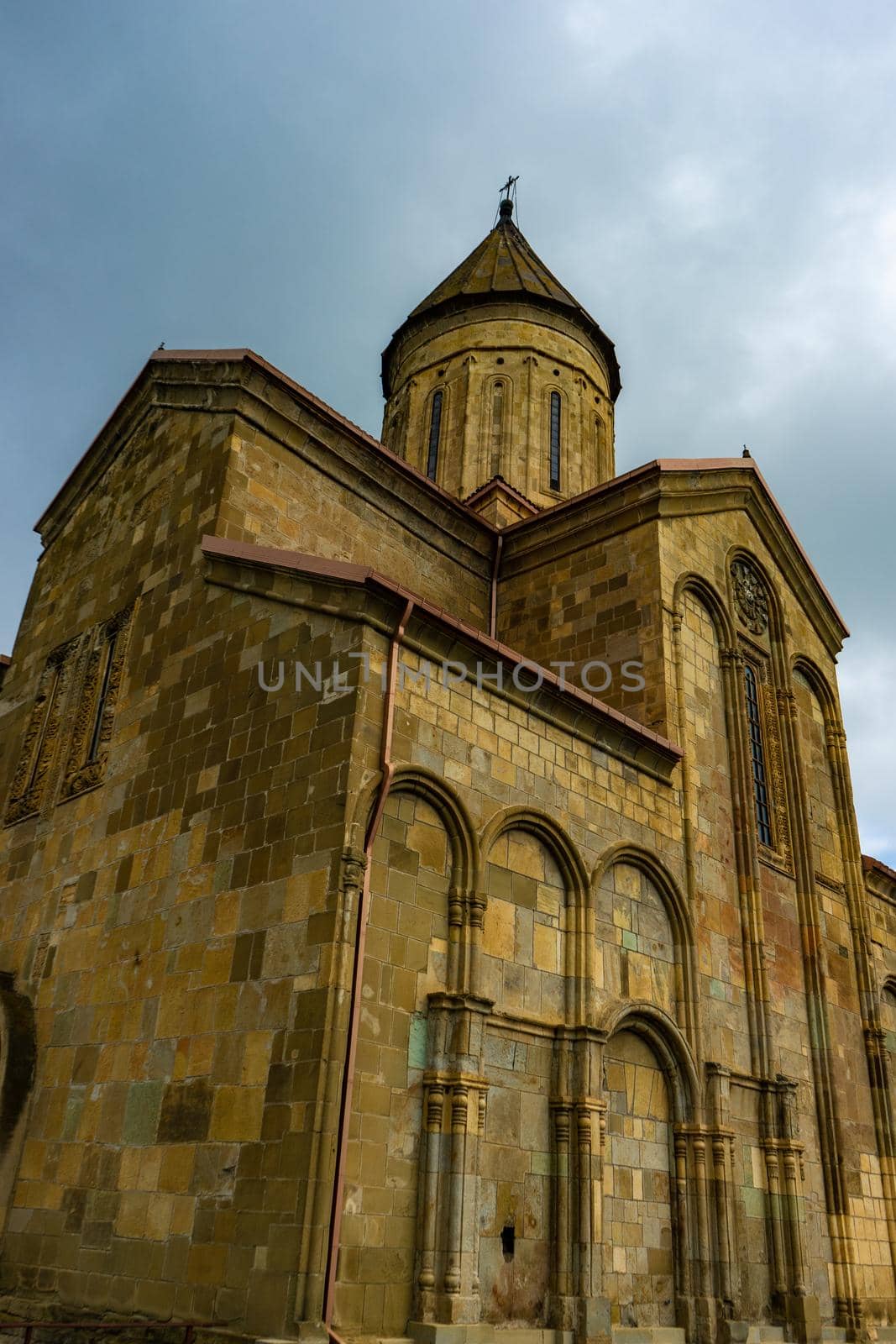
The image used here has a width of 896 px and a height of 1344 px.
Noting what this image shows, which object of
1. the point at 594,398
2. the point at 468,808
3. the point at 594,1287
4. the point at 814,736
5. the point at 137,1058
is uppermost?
the point at 594,398

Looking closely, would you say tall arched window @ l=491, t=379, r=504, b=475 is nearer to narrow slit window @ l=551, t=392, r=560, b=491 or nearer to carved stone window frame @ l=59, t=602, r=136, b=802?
narrow slit window @ l=551, t=392, r=560, b=491

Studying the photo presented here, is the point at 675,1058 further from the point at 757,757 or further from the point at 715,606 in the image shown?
the point at 715,606

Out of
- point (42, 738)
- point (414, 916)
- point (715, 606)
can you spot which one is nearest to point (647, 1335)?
point (414, 916)

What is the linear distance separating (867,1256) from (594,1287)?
6.03m

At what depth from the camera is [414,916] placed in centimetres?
897

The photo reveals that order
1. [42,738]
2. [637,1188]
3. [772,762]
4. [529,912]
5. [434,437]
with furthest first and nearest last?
[434,437]
[772,762]
[42,738]
[637,1188]
[529,912]

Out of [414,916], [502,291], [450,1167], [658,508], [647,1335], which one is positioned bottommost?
[647,1335]

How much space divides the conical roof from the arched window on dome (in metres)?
2.19

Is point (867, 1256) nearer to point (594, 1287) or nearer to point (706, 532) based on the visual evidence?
point (594, 1287)

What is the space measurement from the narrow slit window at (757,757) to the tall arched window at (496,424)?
7634mm

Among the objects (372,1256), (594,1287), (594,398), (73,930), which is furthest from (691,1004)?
(594,398)

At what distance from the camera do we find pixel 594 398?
2394 cm

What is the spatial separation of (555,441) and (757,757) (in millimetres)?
9504

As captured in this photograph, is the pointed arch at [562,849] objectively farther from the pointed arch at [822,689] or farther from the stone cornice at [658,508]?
the pointed arch at [822,689]
